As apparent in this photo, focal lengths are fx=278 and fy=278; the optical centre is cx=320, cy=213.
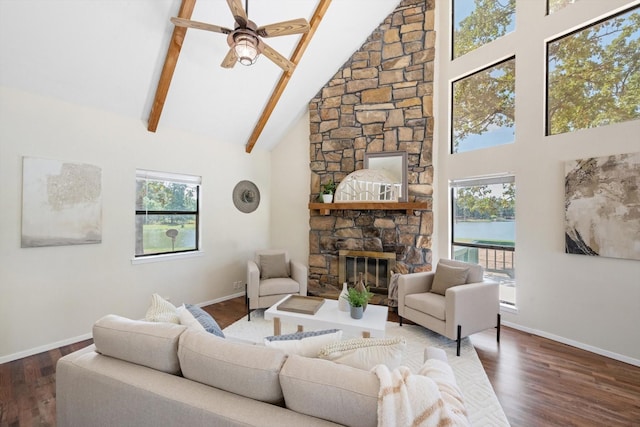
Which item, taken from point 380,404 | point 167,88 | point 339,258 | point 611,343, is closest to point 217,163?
point 167,88

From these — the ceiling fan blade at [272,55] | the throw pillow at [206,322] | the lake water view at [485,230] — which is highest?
the ceiling fan blade at [272,55]

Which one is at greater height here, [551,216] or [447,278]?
[551,216]

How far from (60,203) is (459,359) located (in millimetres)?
4356

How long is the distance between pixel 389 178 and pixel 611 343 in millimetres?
3064

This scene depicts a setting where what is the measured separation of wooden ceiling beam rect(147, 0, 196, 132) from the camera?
9.14 ft

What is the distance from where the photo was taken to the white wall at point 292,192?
17.1 ft

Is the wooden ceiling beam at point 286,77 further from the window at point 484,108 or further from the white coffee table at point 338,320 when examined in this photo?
the white coffee table at point 338,320

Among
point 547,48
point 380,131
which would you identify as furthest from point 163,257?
point 547,48

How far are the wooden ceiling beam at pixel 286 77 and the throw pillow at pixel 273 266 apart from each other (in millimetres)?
2060

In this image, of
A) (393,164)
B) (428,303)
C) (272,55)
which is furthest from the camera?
(393,164)

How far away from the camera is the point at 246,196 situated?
5020 mm

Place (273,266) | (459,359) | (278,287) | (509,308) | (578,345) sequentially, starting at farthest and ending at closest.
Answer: (273,266)
(278,287)
(509,308)
(578,345)
(459,359)

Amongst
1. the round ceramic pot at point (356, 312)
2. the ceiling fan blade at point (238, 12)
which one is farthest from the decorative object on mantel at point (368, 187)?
the ceiling fan blade at point (238, 12)

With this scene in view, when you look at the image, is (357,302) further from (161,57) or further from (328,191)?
(161,57)
